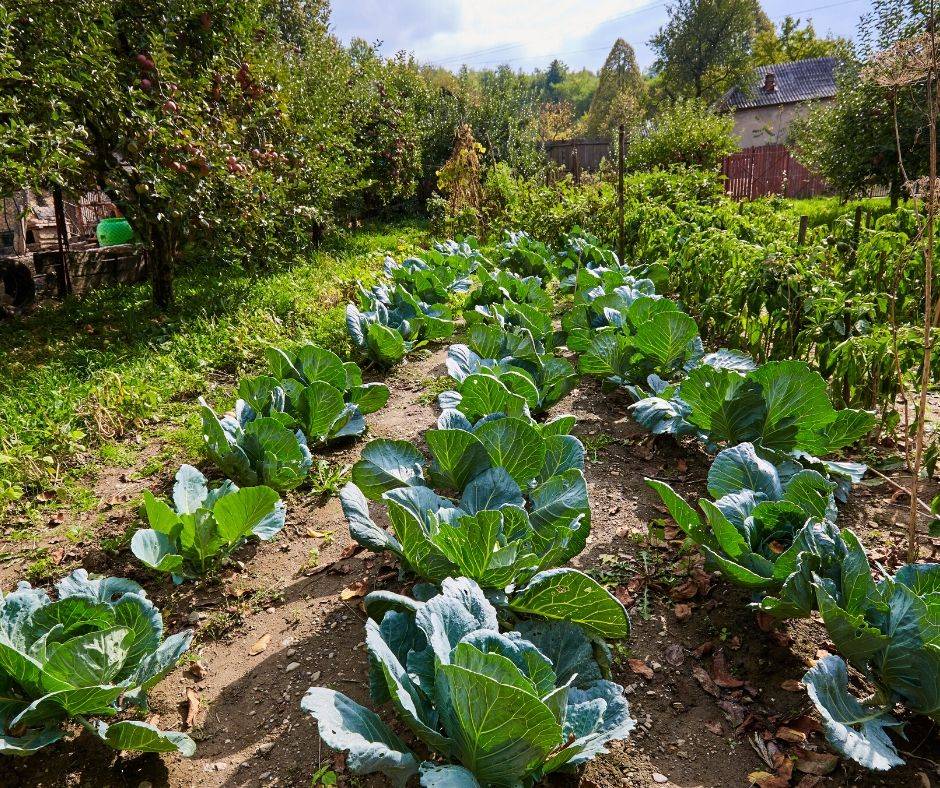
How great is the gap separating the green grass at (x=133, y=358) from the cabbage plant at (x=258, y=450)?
0.63m

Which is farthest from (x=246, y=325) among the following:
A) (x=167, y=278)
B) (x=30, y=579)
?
(x=30, y=579)

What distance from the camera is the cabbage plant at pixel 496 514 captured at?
76.9 inches

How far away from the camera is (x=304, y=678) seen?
2193 mm

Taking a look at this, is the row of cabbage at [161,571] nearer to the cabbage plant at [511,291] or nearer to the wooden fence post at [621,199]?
the cabbage plant at [511,291]

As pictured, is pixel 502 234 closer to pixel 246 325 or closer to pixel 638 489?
pixel 246 325

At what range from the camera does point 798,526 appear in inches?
87.4

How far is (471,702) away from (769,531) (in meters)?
1.39

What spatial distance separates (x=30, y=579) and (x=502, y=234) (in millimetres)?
9303

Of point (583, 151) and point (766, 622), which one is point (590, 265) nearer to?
point (766, 622)

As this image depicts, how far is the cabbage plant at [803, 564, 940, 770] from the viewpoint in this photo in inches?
63.4

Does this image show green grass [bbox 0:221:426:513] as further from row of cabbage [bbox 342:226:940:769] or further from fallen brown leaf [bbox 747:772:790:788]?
fallen brown leaf [bbox 747:772:790:788]

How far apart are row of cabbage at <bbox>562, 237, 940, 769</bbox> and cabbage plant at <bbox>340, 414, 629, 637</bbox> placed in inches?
16.5

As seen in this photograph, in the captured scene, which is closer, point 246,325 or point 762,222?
point 762,222

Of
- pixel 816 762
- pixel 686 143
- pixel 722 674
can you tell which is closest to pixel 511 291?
pixel 722 674
